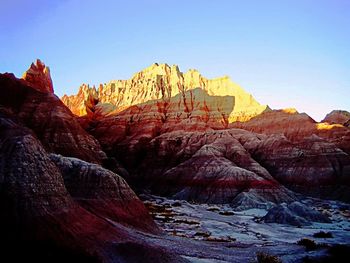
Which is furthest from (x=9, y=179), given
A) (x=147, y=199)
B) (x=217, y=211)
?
(x=147, y=199)

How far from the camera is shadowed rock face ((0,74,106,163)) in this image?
87.7 meters

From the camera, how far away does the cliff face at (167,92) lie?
146375 mm

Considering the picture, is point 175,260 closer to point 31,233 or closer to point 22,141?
point 31,233

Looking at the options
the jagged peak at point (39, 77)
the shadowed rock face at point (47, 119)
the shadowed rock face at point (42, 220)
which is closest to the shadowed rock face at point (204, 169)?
the shadowed rock face at point (47, 119)

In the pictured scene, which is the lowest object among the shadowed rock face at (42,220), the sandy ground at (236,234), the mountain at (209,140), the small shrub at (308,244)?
the sandy ground at (236,234)

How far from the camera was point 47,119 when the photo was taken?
92750 millimetres

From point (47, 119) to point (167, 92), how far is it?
230 feet

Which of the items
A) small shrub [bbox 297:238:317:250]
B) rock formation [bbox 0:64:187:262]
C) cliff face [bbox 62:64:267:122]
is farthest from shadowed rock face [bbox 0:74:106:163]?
small shrub [bbox 297:238:317:250]

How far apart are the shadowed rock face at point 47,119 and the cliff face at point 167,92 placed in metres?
54.7

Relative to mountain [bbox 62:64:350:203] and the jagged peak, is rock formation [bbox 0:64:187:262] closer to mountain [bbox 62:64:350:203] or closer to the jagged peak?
mountain [bbox 62:64:350:203]

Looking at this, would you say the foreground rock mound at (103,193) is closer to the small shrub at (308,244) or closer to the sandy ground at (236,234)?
the sandy ground at (236,234)

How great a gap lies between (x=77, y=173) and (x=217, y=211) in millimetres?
36818

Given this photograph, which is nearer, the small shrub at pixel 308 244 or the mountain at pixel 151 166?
the mountain at pixel 151 166

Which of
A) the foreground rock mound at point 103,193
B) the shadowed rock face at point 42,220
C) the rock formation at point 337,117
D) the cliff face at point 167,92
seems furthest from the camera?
the rock formation at point 337,117
